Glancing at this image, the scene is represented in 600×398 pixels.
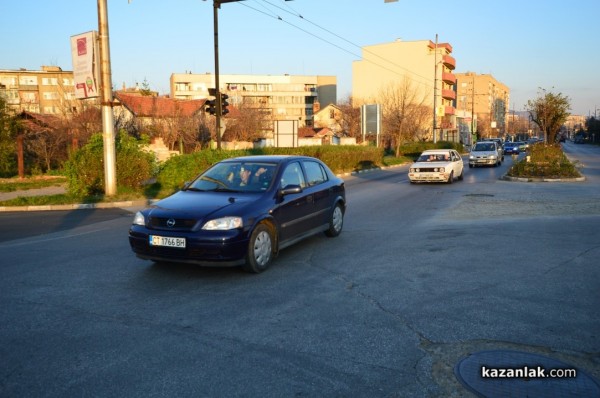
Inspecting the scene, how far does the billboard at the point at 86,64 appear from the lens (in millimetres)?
14820

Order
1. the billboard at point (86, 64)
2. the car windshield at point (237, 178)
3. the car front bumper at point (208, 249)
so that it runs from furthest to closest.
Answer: the billboard at point (86, 64)
the car windshield at point (237, 178)
the car front bumper at point (208, 249)

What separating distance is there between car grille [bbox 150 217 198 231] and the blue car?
0.5 inches

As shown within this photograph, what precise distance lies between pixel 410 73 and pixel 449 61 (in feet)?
20.3

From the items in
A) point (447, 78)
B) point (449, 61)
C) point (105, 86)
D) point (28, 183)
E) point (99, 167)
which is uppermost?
point (449, 61)

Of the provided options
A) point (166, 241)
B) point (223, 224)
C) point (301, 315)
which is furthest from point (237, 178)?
point (301, 315)

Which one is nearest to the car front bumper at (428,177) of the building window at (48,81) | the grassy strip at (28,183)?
the grassy strip at (28,183)

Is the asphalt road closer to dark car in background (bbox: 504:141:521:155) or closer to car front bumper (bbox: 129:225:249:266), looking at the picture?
car front bumper (bbox: 129:225:249:266)

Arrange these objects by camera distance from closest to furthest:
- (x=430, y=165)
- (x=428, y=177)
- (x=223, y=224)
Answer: (x=223, y=224)
(x=428, y=177)
(x=430, y=165)

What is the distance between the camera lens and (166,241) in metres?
6.38

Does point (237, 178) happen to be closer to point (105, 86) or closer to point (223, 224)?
point (223, 224)

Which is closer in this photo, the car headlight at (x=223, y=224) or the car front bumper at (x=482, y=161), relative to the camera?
the car headlight at (x=223, y=224)

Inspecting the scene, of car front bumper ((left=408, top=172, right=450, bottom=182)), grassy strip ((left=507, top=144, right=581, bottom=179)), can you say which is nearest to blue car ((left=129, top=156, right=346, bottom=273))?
car front bumper ((left=408, top=172, right=450, bottom=182))

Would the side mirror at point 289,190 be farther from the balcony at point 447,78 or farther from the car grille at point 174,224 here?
the balcony at point 447,78

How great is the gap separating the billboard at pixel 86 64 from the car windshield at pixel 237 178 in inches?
337
